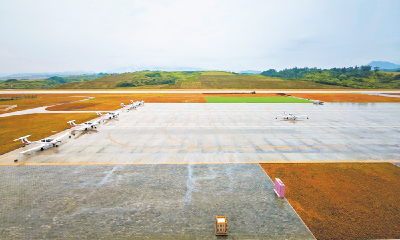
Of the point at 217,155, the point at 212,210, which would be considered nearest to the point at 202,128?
the point at 217,155

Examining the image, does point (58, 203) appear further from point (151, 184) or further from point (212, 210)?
point (212, 210)

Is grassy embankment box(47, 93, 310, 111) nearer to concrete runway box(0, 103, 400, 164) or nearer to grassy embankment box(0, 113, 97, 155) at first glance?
grassy embankment box(0, 113, 97, 155)

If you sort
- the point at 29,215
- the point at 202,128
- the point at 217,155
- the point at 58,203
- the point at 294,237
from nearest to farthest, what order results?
the point at 294,237, the point at 29,215, the point at 58,203, the point at 217,155, the point at 202,128

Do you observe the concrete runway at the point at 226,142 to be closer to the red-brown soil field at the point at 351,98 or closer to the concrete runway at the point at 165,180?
the concrete runway at the point at 165,180

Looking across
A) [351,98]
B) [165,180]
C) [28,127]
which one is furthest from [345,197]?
[351,98]

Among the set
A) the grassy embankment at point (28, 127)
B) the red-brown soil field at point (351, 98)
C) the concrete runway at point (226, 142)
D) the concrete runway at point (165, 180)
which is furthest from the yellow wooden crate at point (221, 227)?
the red-brown soil field at point (351, 98)

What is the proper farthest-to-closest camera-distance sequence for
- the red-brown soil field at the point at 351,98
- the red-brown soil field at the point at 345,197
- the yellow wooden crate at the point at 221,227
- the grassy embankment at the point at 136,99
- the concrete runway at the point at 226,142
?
1. the red-brown soil field at the point at 351,98
2. the grassy embankment at the point at 136,99
3. the concrete runway at the point at 226,142
4. the red-brown soil field at the point at 345,197
5. the yellow wooden crate at the point at 221,227

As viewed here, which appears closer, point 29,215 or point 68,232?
point 68,232
